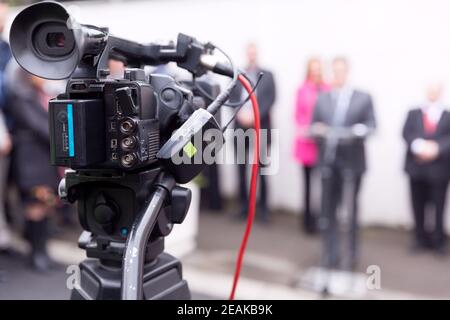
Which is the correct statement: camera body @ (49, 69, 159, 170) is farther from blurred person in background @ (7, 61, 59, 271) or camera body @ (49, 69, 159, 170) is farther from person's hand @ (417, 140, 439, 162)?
person's hand @ (417, 140, 439, 162)

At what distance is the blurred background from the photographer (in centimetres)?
424

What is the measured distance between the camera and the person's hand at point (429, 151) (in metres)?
4.76

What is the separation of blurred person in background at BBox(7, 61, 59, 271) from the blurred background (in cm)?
12

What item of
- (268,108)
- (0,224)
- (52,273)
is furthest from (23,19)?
(268,108)

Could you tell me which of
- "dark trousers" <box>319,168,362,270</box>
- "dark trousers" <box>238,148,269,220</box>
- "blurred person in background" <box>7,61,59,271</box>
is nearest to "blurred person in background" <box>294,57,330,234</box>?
"dark trousers" <box>238,148,269,220</box>

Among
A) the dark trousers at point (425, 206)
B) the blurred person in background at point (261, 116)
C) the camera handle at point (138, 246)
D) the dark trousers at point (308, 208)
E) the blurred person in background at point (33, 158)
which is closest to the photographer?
the camera handle at point (138, 246)

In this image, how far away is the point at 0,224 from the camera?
4.37 metres

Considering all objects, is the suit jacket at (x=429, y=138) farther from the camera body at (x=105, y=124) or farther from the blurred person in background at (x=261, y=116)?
the camera body at (x=105, y=124)

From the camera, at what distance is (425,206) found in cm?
512

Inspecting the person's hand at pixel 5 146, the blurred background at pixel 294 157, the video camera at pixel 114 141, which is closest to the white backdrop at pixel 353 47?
the blurred background at pixel 294 157

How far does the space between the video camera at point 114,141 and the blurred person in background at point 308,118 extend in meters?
3.89

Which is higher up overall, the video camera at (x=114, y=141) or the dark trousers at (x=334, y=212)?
the video camera at (x=114, y=141)

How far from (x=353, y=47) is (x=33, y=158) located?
3404 millimetres
